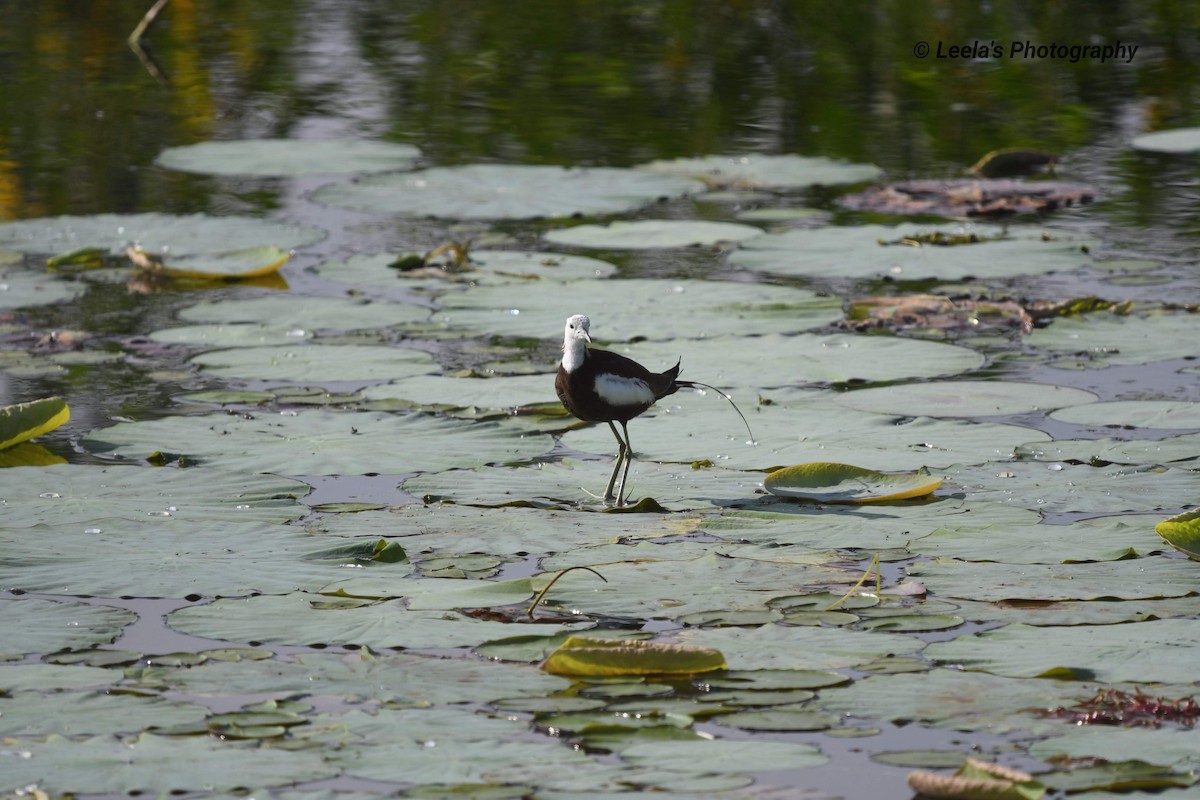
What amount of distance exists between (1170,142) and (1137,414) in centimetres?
520

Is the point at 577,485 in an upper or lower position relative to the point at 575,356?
lower

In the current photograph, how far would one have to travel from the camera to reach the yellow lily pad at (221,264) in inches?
284

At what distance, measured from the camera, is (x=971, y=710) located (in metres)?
3.17

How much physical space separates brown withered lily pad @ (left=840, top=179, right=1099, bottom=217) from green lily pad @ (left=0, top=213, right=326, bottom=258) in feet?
9.01

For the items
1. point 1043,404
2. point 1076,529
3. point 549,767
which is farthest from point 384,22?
point 549,767

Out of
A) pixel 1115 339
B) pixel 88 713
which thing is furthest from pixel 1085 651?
pixel 1115 339

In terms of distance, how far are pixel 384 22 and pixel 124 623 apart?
40.4 feet

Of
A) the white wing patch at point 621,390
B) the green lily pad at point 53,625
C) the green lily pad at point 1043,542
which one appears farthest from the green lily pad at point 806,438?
the green lily pad at point 53,625

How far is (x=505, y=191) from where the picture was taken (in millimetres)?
8734

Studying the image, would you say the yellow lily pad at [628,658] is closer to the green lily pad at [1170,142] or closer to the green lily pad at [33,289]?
the green lily pad at [33,289]

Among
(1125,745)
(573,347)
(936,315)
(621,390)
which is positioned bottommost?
(936,315)

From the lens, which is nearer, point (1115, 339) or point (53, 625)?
point (53, 625)

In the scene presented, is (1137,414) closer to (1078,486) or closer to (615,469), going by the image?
(1078,486)

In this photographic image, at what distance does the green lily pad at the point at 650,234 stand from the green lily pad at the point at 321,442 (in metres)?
2.59
